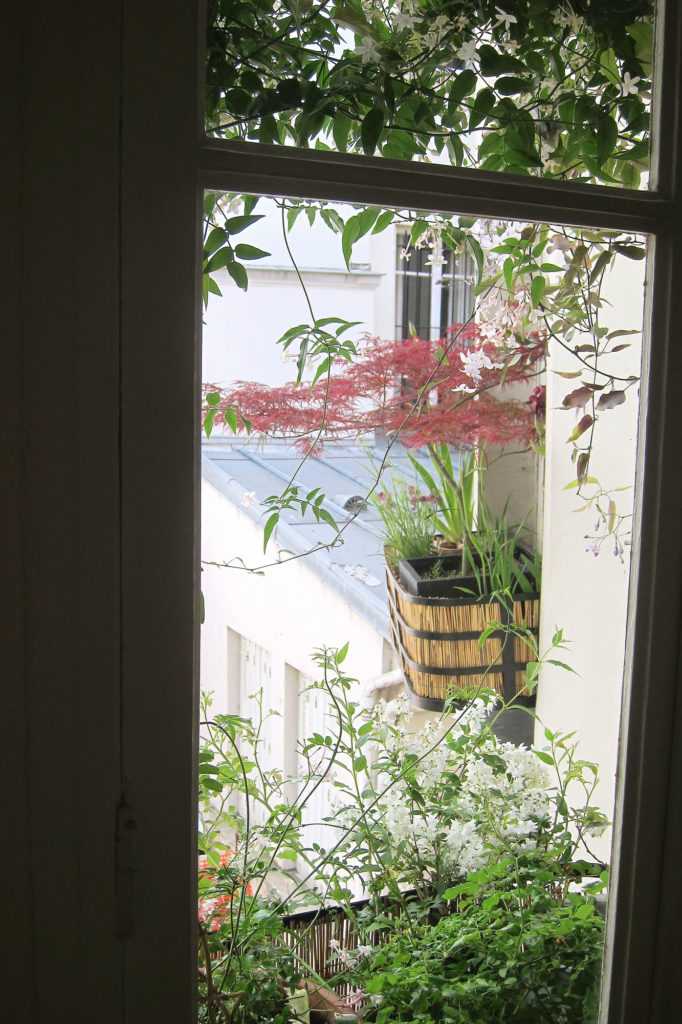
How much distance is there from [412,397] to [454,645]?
0.29 metres

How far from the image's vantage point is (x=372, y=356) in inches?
36.8

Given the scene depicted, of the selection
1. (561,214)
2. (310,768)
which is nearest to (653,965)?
(310,768)

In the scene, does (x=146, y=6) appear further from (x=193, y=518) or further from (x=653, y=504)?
(x=653, y=504)

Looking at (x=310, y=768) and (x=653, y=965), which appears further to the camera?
(x=653, y=965)

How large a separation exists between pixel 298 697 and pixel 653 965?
22.8 inches

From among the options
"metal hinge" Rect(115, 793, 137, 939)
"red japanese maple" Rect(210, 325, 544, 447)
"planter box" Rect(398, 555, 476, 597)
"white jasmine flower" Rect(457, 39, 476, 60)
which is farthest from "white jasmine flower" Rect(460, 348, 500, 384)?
"metal hinge" Rect(115, 793, 137, 939)

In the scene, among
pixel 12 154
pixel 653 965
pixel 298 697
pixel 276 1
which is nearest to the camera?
pixel 12 154

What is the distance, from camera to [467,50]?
954mm

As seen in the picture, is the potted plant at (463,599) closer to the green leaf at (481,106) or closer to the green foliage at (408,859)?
the green foliage at (408,859)

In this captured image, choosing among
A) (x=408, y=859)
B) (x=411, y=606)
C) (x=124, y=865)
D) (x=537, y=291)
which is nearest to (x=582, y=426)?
(x=537, y=291)

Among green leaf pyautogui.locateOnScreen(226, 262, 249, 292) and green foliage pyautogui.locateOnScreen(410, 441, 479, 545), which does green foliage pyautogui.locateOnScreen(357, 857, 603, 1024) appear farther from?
green leaf pyautogui.locateOnScreen(226, 262, 249, 292)

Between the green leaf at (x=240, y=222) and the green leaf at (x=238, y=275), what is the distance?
32 mm

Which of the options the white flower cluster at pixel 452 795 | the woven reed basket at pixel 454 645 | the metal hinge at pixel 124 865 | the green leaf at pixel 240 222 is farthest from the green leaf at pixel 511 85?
the metal hinge at pixel 124 865

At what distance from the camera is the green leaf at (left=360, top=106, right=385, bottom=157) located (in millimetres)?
909
